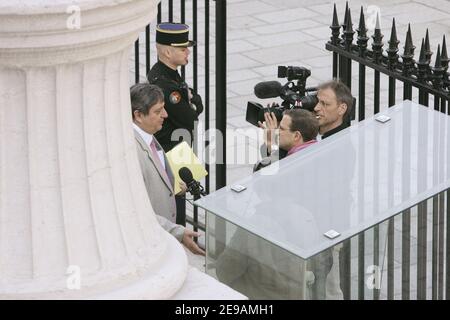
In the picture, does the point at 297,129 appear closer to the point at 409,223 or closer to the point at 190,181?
the point at 190,181

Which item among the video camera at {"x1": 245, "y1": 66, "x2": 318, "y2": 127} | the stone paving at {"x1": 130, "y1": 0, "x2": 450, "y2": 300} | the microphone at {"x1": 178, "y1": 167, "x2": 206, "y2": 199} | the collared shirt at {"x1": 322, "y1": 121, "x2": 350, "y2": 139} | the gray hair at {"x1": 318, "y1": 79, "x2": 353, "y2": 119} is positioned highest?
the gray hair at {"x1": 318, "y1": 79, "x2": 353, "y2": 119}

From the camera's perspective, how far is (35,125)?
2.60 metres

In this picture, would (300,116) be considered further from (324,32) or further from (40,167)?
(324,32)

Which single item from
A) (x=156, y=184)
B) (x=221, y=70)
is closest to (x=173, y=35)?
(x=221, y=70)

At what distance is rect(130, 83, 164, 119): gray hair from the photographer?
591cm

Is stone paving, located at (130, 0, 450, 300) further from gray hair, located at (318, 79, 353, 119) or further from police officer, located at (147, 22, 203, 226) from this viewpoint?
gray hair, located at (318, 79, 353, 119)

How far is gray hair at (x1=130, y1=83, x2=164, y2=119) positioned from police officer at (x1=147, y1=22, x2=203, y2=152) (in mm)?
1098

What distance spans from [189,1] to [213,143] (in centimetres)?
559

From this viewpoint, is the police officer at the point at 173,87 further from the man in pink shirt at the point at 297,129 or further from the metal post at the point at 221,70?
the man in pink shirt at the point at 297,129

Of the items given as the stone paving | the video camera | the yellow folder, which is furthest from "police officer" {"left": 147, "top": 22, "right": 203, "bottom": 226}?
the stone paving

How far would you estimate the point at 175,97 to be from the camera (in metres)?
7.15

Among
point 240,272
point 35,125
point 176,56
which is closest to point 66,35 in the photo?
point 35,125

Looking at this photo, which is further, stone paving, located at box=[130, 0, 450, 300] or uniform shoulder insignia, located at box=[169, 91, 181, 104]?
stone paving, located at box=[130, 0, 450, 300]

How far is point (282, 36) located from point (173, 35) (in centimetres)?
522
